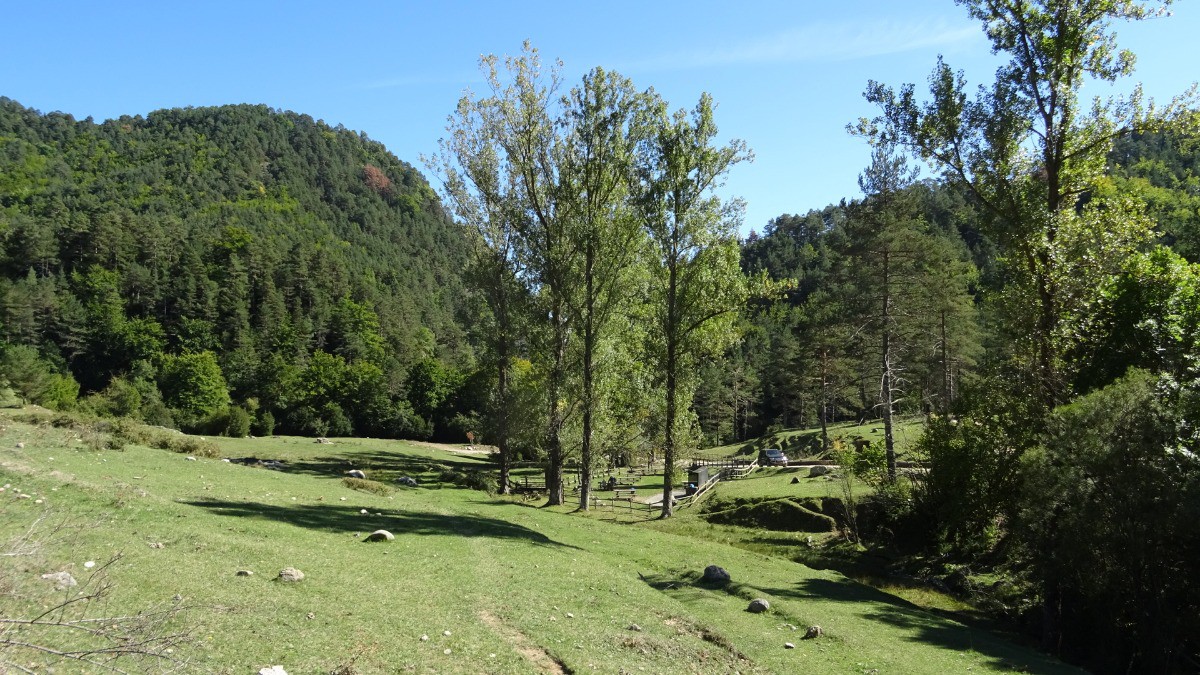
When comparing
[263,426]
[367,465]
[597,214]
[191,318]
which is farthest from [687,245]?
[191,318]

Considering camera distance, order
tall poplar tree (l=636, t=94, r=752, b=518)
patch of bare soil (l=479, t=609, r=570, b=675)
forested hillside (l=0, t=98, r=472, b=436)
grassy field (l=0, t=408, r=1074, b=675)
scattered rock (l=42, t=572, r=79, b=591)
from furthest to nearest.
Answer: forested hillside (l=0, t=98, r=472, b=436)
tall poplar tree (l=636, t=94, r=752, b=518)
patch of bare soil (l=479, t=609, r=570, b=675)
grassy field (l=0, t=408, r=1074, b=675)
scattered rock (l=42, t=572, r=79, b=591)

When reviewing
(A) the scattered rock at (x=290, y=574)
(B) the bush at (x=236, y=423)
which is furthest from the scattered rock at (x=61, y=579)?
(B) the bush at (x=236, y=423)

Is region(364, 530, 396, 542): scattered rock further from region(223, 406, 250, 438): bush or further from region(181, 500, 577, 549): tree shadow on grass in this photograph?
region(223, 406, 250, 438): bush

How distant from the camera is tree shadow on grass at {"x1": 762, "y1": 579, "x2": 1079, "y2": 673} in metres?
14.4

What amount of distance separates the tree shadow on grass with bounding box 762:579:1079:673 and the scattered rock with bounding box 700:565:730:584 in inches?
44.0

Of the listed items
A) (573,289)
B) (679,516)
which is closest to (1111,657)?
(679,516)

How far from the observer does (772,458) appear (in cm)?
5547

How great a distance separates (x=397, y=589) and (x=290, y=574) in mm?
1849

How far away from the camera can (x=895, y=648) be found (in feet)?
45.2

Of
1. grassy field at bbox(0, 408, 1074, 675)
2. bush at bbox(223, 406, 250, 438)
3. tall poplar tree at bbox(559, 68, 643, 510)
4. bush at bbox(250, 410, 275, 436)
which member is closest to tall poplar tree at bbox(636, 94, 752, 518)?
tall poplar tree at bbox(559, 68, 643, 510)

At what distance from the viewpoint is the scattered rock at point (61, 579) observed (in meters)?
8.04

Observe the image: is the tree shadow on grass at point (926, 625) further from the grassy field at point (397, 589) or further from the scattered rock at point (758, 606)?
the scattered rock at point (758, 606)

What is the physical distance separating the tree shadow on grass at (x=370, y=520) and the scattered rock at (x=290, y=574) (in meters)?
4.97

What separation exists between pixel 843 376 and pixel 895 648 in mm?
57167
